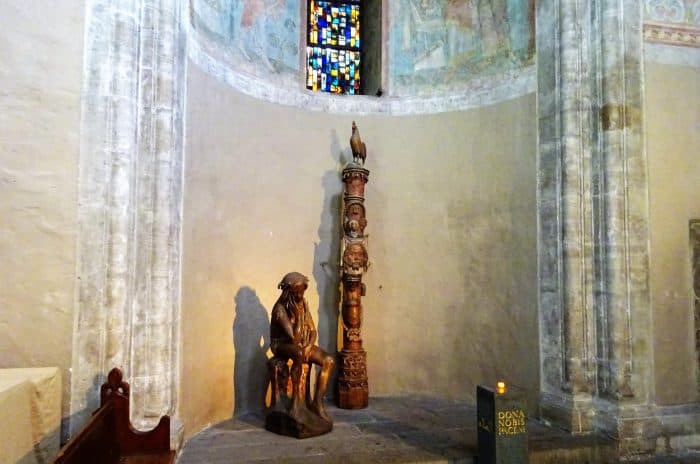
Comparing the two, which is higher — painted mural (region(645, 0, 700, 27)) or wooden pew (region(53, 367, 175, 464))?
painted mural (region(645, 0, 700, 27))

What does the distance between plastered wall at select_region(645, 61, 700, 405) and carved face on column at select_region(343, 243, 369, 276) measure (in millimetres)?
2626

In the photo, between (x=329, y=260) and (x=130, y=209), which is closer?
(x=130, y=209)

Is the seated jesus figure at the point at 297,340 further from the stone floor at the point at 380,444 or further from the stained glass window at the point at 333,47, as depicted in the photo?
the stained glass window at the point at 333,47

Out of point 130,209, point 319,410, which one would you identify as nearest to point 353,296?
point 319,410

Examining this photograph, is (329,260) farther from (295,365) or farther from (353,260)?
(295,365)

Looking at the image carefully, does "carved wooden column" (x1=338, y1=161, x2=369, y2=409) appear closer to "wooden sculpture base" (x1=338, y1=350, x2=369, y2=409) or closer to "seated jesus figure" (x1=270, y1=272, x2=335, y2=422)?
"wooden sculpture base" (x1=338, y1=350, x2=369, y2=409)

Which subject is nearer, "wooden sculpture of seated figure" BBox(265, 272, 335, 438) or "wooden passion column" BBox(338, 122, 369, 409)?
"wooden sculpture of seated figure" BBox(265, 272, 335, 438)

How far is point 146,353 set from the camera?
12.8 ft

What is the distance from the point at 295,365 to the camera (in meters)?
4.82

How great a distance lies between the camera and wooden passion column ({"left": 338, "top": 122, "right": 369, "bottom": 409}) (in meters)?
5.77

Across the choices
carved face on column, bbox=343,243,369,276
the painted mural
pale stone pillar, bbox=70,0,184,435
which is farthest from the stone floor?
the painted mural

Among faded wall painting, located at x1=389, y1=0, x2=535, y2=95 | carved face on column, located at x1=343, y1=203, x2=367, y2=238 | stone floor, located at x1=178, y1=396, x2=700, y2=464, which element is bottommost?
stone floor, located at x1=178, y1=396, x2=700, y2=464

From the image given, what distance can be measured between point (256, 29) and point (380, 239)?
266 centimetres

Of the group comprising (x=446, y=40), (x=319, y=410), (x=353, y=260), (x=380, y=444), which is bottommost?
(x=380, y=444)
